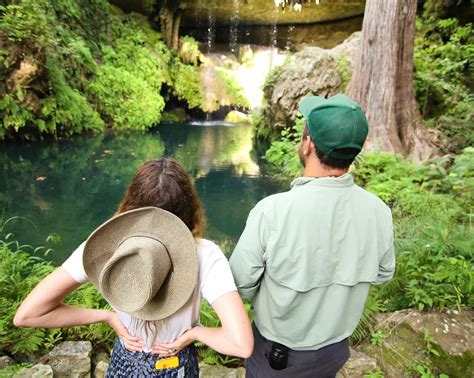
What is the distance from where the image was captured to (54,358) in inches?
88.0

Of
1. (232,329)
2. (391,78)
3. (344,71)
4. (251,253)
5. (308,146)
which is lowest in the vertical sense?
(232,329)

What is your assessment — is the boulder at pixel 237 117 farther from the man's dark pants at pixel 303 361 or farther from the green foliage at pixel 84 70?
the man's dark pants at pixel 303 361

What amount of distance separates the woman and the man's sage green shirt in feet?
0.62

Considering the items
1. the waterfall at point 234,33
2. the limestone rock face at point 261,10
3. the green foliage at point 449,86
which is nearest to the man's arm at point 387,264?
the green foliage at point 449,86

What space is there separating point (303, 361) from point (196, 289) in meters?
0.55

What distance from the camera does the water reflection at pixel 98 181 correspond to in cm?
547

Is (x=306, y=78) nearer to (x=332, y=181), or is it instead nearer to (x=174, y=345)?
(x=332, y=181)

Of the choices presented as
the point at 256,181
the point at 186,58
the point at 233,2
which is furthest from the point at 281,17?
the point at 256,181

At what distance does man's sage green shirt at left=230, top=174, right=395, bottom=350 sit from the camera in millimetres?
1261

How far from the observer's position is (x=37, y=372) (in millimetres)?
2021

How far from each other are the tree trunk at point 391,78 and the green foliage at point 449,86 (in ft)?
2.00

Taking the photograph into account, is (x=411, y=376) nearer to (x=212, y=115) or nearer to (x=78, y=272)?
(x=78, y=272)

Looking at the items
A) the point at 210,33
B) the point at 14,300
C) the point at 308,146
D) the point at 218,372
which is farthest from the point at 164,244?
the point at 210,33

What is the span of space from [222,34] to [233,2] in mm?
3049
